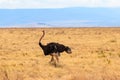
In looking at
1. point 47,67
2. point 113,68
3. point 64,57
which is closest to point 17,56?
point 64,57

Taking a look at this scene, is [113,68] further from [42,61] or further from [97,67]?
[42,61]

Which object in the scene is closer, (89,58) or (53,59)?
(53,59)

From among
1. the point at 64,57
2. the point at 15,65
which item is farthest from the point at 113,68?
the point at 64,57

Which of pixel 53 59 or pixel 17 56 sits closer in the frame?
pixel 53 59

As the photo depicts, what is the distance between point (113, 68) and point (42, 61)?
3.72 meters

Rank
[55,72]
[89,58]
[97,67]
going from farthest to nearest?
[89,58] < [97,67] < [55,72]

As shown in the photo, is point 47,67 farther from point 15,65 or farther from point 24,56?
point 24,56

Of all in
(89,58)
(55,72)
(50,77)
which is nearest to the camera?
(50,77)

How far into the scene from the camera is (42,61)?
19062 mm

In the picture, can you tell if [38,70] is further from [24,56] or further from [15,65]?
[24,56]

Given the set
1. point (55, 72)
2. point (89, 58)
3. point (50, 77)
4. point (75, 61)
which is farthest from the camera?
point (89, 58)

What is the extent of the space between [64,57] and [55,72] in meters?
5.01

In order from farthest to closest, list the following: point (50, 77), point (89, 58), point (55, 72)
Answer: point (89, 58), point (55, 72), point (50, 77)

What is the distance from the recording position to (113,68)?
1616 cm
